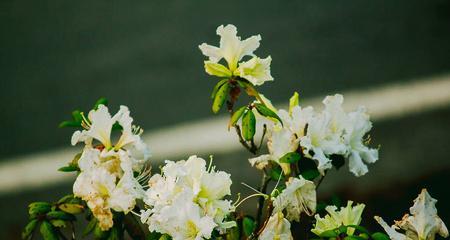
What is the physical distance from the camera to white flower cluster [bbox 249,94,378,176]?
3.58ft

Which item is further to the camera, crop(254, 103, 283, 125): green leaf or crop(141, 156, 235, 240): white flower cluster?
crop(254, 103, 283, 125): green leaf

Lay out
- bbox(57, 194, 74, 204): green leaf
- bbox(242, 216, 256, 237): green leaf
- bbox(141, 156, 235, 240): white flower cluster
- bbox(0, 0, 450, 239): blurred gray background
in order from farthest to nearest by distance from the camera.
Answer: bbox(0, 0, 450, 239): blurred gray background
bbox(57, 194, 74, 204): green leaf
bbox(242, 216, 256, 237): green leaf
bbox(141, 156, 235, 240): white flower cluster

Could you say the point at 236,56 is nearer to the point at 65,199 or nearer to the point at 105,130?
the point at 105,130

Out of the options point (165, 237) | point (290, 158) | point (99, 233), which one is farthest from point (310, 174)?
point (99, 233)

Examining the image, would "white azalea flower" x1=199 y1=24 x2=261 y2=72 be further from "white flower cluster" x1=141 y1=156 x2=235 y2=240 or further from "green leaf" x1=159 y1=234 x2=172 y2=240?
"green leaf" x1=159 y1=234 x2=172 y2=240

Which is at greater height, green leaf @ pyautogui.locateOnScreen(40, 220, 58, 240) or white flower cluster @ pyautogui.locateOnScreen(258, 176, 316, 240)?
green leaf @ pyautogui.locateOnScreen(40, 220, 58, 240)

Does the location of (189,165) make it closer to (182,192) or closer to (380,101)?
(182,192)

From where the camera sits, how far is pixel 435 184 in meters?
2.71

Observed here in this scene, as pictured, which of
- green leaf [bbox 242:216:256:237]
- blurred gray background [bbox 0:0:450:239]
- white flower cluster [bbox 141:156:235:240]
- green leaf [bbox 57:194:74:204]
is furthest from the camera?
blurred gray background [bbox 0:0:450:239]

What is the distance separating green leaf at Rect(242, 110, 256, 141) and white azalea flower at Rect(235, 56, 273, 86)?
0.18 feet

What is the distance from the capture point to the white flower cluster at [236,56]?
42.7 inches

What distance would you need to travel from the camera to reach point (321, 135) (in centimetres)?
109

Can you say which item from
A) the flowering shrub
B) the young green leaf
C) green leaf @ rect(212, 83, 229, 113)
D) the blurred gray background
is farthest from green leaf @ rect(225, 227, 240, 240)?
the blurred gray background

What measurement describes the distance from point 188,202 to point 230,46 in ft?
0.96
